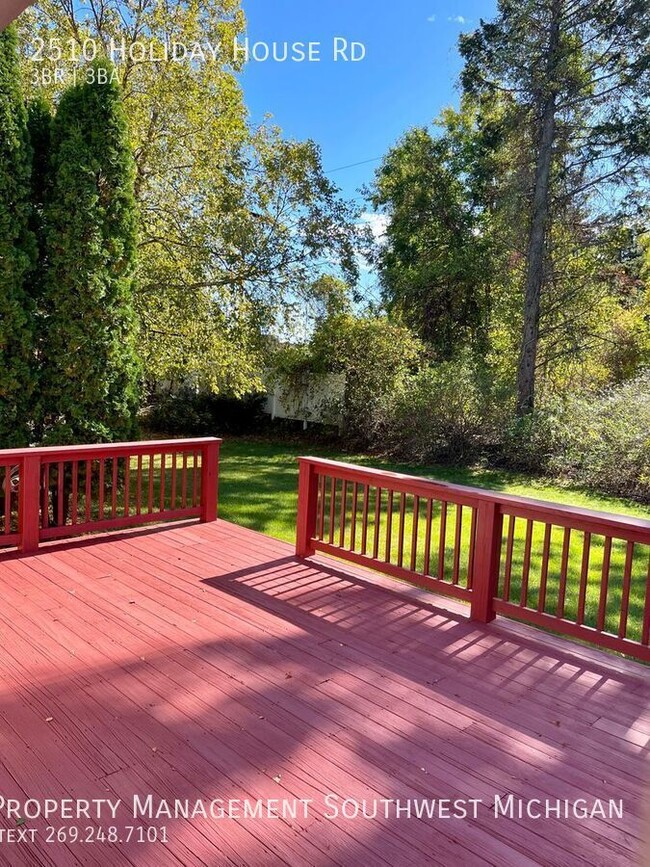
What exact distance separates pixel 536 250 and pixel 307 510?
7871mm

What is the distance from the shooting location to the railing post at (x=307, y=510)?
4289 millimetres

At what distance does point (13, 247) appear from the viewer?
449 cm

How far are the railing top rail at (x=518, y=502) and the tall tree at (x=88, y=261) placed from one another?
2.23 meters

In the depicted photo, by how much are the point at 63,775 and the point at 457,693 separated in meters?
1.52

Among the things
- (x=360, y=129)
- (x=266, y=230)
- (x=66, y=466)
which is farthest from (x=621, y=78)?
(x=66, y=466)

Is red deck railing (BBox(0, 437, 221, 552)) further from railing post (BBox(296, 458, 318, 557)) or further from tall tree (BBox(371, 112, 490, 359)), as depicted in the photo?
Result: tall tree (BBox(371, 112, 490, 359))

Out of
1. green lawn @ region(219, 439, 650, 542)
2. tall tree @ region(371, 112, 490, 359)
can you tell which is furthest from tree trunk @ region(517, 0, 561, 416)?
tall tree @ region(371, 112, 490, 359)

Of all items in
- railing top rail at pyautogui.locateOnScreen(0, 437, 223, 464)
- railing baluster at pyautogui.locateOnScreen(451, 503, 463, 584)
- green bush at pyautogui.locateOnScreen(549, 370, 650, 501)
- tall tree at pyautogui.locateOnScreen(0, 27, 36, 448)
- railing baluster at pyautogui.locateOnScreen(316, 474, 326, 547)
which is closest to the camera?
railing baluster at pyautogui.locateOnScreen(451, 503, 463, 584)

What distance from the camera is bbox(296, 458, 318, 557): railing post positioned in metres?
4.29

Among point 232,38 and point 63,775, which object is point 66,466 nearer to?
point 63,775

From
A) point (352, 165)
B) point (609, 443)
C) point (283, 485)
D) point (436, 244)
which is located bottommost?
point (283, 485)

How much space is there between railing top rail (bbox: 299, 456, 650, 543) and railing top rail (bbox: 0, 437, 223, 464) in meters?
1.39

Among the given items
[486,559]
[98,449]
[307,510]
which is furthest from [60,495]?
[486,559]

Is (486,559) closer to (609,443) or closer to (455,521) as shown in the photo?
(455,521)
